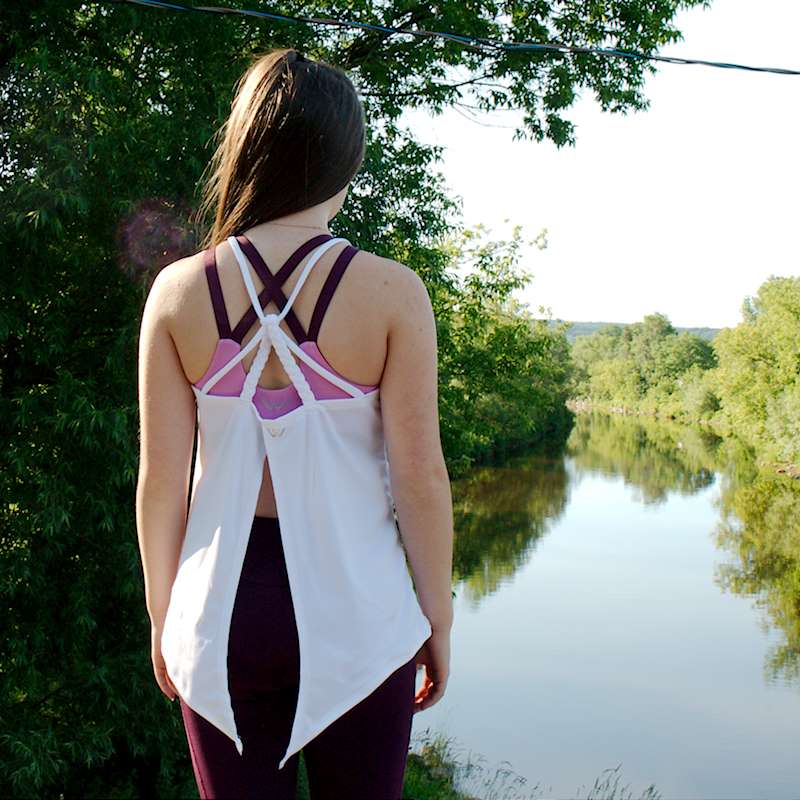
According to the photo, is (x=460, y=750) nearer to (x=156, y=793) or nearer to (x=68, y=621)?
(x=156, y=793)

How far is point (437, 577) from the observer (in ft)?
3.81

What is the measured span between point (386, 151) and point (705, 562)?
1269 cm

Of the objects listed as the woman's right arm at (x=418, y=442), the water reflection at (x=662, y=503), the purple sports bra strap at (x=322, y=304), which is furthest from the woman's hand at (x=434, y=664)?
the water reflection at (x=662, y=503)

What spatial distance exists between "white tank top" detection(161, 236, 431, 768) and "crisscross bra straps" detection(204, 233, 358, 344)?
0.04 ft

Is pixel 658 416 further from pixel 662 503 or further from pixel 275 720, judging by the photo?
pixel 275 720

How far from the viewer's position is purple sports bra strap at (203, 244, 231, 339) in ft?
3.62

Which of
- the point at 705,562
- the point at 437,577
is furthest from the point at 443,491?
the point at 705,562

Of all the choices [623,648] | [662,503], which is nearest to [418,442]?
[623,648]

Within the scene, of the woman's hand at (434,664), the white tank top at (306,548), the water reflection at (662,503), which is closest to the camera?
the white tank top at (306,548)

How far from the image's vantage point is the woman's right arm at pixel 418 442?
1.09m

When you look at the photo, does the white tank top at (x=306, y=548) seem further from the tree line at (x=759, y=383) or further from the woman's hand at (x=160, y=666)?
the tree line at (x=759, y=383)

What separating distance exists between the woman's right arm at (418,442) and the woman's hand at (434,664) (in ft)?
0.05

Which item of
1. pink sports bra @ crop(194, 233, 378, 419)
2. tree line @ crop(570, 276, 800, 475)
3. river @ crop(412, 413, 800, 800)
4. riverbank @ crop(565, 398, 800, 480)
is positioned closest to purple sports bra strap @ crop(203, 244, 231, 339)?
pink sports bra @ crop(194, 233, 378, 419)

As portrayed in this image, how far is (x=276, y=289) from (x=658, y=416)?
75.3 metres
